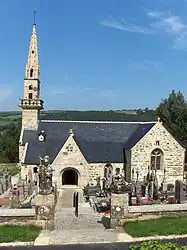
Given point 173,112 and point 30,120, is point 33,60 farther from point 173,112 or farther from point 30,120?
point 173,112

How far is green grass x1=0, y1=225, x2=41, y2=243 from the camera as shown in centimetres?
1511

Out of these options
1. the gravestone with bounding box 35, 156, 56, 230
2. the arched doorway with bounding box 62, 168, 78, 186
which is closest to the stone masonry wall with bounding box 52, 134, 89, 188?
the arched doorway with bounding box 62, 168, 78, 186

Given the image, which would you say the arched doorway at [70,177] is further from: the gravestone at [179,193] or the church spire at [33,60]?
the gravestone at [179,193]

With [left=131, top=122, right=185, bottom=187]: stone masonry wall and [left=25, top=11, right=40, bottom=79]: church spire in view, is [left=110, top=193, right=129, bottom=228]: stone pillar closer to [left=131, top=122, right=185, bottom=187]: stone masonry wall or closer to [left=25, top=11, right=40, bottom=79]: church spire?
[left=131, top=122, right=185, bottom=187]: stone masonry wall

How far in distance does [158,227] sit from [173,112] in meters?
45.3

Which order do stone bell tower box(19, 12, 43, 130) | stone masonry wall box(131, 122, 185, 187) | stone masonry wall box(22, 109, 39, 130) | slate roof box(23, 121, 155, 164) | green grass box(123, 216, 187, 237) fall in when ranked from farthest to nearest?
stone bell tower box(19, 12, 43, 130), stone masonry wall box(22, 109, 39, 130), slate roof box(23, 121, 155, 164), stone masonry wall box(131, 122, 185, 187), green grass box(123, 216, 187, 237)

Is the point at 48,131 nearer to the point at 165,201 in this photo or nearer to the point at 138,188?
the point at 138,188

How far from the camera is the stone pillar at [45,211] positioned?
16.9 m

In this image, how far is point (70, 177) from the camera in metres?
35.0

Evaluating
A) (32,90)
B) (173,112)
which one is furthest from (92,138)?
(173,112)

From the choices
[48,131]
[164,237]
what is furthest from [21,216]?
[48,131]

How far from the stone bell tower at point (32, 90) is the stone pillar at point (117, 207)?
22.9 meters

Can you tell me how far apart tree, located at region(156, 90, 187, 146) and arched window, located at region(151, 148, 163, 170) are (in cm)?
1776

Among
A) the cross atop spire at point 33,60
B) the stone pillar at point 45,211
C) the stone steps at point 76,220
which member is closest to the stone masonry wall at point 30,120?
the cross atop spire at point 33,60
